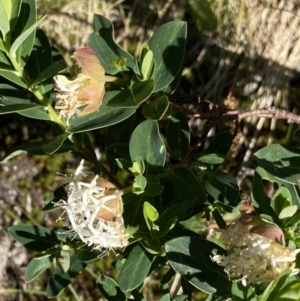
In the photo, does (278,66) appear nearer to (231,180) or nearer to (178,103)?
(178,103)

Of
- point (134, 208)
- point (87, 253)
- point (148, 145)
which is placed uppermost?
point (148, 145)

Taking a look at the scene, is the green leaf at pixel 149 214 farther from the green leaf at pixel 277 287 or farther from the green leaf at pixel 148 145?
the green leaf at pixel 277 287

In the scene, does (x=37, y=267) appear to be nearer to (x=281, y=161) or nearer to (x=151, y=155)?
(x=151, y=155)

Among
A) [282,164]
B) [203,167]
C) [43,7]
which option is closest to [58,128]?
[203,167]

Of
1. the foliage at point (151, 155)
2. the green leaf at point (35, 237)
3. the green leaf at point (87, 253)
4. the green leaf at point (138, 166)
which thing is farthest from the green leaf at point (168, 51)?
the green leaf at point (35, 237)

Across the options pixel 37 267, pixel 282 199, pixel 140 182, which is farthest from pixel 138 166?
pixel 37 267

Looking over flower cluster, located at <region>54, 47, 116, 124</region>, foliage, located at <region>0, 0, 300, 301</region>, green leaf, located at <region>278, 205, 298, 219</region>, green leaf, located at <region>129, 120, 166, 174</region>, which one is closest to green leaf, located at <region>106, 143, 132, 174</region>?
foliage, located at <region>0, 0, 300, 301</region>

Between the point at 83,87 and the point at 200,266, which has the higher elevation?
the point at 83,87
